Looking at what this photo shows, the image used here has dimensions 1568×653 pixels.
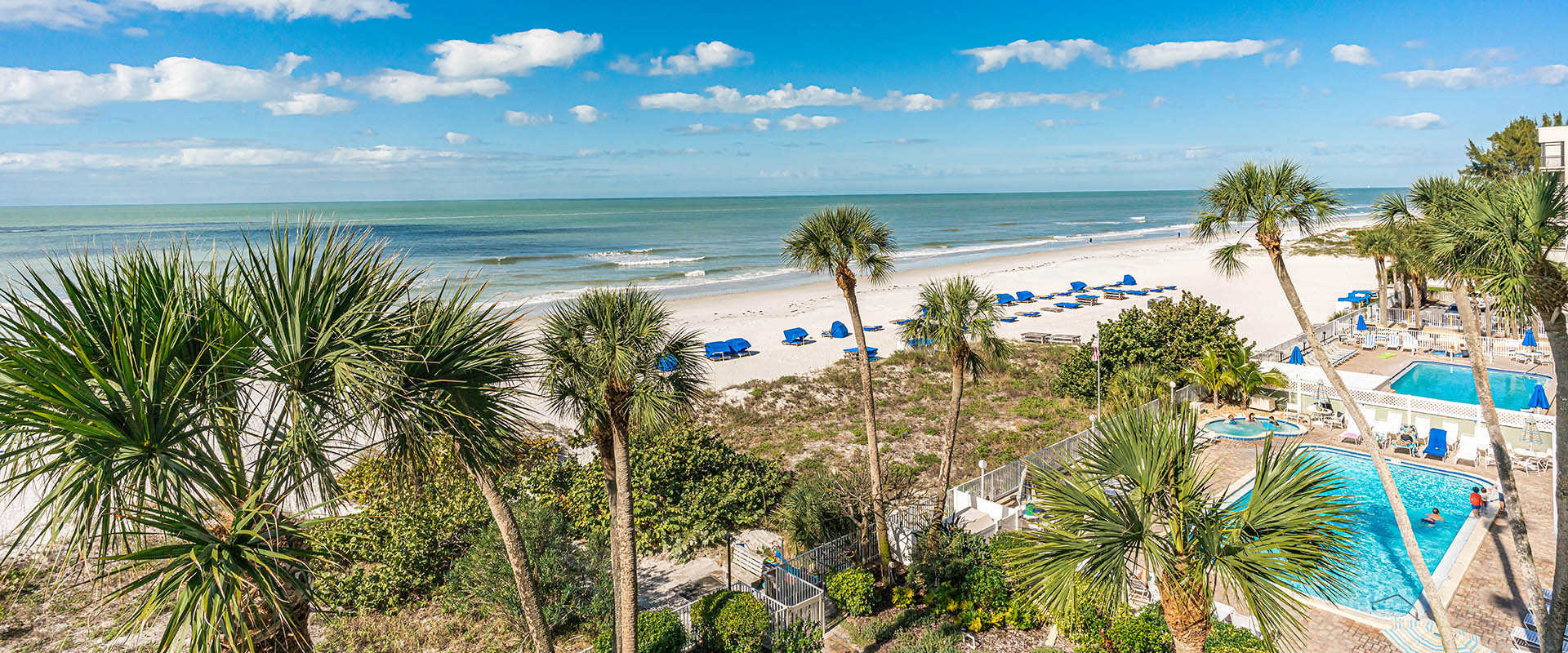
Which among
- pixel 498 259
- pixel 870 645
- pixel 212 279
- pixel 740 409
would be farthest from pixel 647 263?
pixel 212 279

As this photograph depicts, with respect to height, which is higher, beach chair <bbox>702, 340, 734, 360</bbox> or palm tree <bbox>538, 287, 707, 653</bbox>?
palm tree <bbox>538, 287, 707, 653</bbox>

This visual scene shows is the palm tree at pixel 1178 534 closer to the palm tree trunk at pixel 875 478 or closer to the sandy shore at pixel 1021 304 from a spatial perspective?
the palm tree trunk at pixel 875 478

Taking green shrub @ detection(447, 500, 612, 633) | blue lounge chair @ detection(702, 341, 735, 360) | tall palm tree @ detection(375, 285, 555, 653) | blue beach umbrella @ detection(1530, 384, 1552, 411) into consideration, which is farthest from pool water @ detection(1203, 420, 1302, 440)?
tall palm tree @ detection(375, 285, 555, 653)

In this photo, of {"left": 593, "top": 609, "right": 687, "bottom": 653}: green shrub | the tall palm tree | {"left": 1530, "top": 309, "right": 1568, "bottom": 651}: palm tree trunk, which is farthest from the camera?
{"left": 593, "top": 609, "right": 687, "bottom": 653}: green shrub

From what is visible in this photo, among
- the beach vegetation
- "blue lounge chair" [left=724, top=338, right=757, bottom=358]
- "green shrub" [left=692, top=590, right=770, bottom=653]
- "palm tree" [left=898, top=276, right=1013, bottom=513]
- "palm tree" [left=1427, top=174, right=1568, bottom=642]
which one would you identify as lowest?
"green shrub" [left=692, top=590, right=770, bottom=653]

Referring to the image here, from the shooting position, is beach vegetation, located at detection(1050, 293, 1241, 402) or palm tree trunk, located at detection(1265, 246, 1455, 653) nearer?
palm tree trunk, located at detection(1265, 246, 1455, 653)

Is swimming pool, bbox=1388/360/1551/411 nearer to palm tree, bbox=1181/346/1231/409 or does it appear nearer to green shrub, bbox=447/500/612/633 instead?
palm tree, bbox=1181/346/1231/409

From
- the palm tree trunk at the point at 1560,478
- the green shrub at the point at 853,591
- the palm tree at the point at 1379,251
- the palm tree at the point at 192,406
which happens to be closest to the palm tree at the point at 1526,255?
the palm tree trunk at the point at 1560,478
